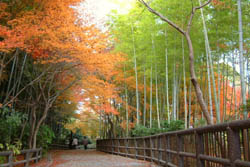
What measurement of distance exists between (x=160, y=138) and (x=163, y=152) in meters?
0.43

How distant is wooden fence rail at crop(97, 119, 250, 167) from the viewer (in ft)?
8.20

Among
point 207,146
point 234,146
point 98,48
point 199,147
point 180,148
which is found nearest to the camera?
point 234,146

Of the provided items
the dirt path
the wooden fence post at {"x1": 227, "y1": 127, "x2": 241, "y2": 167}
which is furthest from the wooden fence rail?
the dirt path

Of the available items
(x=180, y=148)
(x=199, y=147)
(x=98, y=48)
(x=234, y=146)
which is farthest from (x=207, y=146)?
(x=98, y=48)

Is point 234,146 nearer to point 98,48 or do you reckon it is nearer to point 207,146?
point 207,146

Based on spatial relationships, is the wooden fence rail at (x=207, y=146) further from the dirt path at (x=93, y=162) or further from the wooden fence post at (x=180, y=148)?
the dirt path at (x=93, y=162)

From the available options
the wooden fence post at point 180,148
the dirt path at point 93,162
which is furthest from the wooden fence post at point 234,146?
the dirt path at point 93,162

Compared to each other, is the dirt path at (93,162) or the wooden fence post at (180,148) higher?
the wooden fence post at (180,148)

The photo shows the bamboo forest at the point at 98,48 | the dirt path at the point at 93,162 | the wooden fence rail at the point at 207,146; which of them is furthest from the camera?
the dirt path at the point at 93,162

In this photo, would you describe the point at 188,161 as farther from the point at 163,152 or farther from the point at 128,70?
the point at 128,70

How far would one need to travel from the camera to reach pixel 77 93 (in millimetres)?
14117

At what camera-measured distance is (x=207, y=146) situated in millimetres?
3547

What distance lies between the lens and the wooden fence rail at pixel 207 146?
250 centimetres

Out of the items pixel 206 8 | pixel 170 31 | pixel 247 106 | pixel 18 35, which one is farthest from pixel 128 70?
pixel 247 106
